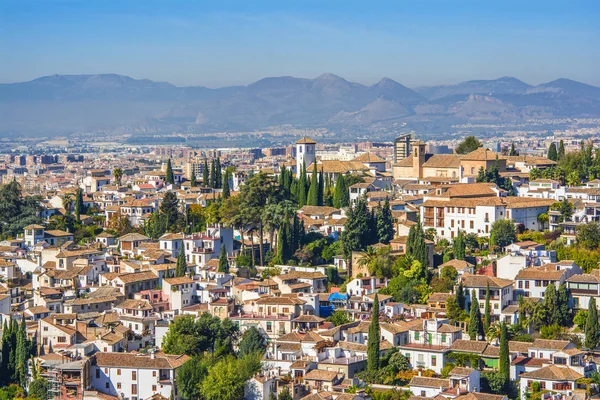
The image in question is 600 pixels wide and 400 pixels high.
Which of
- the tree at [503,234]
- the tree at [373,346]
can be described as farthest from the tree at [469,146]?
the tree at [373,346]

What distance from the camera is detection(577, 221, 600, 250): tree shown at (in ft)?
116

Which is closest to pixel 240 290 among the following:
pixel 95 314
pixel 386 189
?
pixel 95 314

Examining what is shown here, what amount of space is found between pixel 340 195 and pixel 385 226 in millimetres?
8860

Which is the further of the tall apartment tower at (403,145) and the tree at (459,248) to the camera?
the tall apartment tower at (403,145)

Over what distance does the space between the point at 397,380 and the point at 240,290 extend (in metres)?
7.89

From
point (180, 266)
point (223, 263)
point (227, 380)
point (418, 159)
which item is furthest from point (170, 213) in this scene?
point (227, 380)

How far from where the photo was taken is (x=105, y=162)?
5354 inches

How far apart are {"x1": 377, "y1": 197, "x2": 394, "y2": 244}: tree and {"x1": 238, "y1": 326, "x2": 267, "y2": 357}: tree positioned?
8237 mm

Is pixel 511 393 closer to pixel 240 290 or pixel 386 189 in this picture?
pixel 240 290

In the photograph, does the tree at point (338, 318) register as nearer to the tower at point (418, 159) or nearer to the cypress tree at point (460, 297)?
the cypress tree at point (460, 297)

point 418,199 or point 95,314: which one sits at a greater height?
point 418,199

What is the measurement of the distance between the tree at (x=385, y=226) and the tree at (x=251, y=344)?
8.24 m

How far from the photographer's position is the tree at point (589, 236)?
3522 cm

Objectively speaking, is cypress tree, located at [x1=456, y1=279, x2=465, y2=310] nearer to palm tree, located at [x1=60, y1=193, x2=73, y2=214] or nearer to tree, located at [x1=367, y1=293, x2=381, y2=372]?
tree, located at [x1=367, y1=293, x2=381, y2=372]
